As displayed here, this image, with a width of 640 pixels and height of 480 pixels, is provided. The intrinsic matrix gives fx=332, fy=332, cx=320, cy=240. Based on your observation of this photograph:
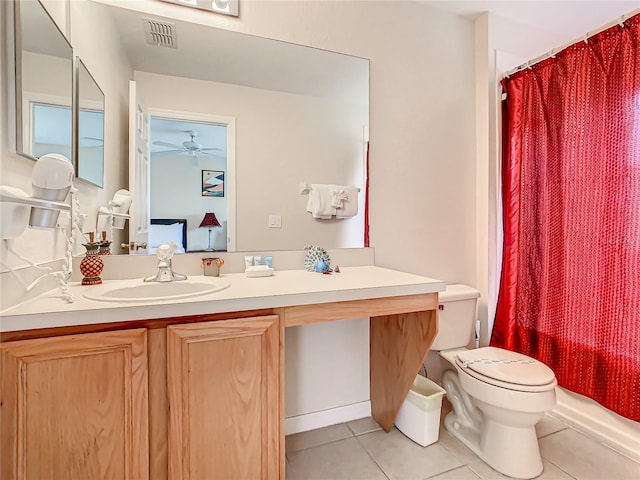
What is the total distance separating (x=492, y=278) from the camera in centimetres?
217

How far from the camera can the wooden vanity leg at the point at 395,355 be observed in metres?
1.55

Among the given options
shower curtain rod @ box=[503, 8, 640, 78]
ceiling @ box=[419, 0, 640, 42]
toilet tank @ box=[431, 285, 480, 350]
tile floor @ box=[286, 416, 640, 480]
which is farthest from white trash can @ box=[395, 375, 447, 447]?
ceiling @ box=[419, 0, 640, 42]

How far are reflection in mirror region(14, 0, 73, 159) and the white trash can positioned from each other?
185 cm

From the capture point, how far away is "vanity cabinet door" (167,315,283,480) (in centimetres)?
102

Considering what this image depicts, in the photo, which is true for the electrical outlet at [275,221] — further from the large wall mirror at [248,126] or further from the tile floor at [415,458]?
the tile floor at [415,458]

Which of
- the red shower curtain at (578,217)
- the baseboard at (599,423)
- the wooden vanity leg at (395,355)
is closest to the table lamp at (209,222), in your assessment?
the wooden vanity leg at (395,355)

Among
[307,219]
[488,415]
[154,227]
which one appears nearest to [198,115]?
[154,227]

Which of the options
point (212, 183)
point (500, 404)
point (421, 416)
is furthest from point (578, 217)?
point (212, 183)

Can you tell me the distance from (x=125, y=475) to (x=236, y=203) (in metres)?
1.12

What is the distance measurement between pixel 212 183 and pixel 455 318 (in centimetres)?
151

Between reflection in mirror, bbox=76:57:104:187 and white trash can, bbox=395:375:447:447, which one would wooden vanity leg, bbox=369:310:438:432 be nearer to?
white trash can, bbox=395:375:447:447

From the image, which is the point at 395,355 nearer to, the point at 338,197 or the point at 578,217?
the point at 338,197

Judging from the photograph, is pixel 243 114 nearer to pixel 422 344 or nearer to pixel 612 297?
pixel 422 344

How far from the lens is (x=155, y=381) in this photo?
100 cm
